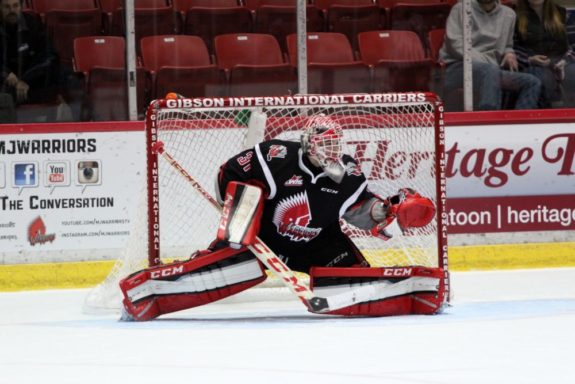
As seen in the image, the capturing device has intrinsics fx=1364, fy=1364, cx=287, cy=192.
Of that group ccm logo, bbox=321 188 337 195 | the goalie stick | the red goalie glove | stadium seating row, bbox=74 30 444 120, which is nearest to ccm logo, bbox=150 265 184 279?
the goalie stick

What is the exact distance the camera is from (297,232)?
18.1ft

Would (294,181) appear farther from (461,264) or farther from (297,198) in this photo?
(461,264)

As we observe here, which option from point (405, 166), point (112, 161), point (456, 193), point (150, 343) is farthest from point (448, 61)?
point (150, 343)

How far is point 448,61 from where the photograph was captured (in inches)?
315

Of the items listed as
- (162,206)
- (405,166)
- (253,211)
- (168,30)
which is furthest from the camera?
(168,30)

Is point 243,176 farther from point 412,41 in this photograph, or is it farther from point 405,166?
point 412,41

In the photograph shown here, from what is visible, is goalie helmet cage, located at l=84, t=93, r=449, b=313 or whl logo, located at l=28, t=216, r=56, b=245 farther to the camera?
whl logo, located at l=28, t=216, r=56, b=245

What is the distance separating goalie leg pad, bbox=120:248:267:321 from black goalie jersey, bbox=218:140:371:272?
0.16 meters

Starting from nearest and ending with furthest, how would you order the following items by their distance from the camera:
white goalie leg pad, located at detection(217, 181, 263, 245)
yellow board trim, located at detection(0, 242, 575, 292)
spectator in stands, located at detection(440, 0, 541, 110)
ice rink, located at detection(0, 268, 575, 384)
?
ice rink, located at detection(0, 268, 575, 384), white goalie leg pad, located at detection(217, 181, 263, 245), yellow board trim, located at detection(0, 242, 575, 292), spectator in stands, located at detection(440, 0, 541, 110)

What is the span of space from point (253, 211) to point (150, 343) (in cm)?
82

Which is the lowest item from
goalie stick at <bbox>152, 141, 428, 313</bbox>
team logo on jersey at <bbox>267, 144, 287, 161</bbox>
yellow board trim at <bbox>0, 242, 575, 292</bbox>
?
yellow board trim at <bbox>0, 242, 575, 292</bbox>

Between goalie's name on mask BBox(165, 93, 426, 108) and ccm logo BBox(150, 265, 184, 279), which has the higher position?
goalie's name on mask BBox(165, 93, 426, 108)

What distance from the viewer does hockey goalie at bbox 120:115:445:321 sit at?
5.40m

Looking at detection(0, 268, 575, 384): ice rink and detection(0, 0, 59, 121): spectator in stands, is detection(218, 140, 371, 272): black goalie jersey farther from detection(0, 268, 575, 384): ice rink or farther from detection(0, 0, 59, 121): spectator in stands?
detection(0, 0, 59, 121): spectator in stands
